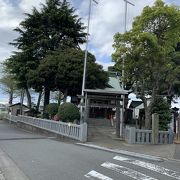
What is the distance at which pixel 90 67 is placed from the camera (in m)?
36.6

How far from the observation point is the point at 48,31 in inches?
1709

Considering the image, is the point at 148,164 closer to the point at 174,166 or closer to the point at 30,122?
the point at 174,166

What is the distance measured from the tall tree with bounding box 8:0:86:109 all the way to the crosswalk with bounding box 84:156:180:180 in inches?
1170

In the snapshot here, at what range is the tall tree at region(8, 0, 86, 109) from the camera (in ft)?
140

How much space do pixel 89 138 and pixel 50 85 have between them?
18234mm

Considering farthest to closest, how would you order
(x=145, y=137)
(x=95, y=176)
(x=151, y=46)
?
(x=151, y=46)
(x=145, y=137)
(x=95, y=176)

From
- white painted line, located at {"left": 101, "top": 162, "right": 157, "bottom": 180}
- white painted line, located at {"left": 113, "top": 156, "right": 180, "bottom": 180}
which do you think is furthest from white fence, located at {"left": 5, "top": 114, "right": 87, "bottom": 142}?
white painted line, located at {"left": 101, "top": 162, "right": 157, "bottom": 180}

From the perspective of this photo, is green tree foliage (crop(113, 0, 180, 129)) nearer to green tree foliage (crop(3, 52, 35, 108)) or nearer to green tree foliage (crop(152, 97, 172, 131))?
green tree foliage (crop(152, 97, 172, 131))

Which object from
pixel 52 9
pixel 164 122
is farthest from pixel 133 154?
pixel 52 9

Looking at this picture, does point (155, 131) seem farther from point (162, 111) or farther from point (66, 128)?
point (162, 111)

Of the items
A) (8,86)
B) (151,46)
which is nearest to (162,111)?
(151,46)

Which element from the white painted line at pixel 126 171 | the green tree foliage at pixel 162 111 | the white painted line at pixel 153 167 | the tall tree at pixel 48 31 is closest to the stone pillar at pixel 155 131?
the white painted line at pixel 153 167

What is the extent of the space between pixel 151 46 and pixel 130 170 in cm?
1135

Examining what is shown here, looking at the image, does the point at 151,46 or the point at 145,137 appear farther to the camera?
the point at 151,46
